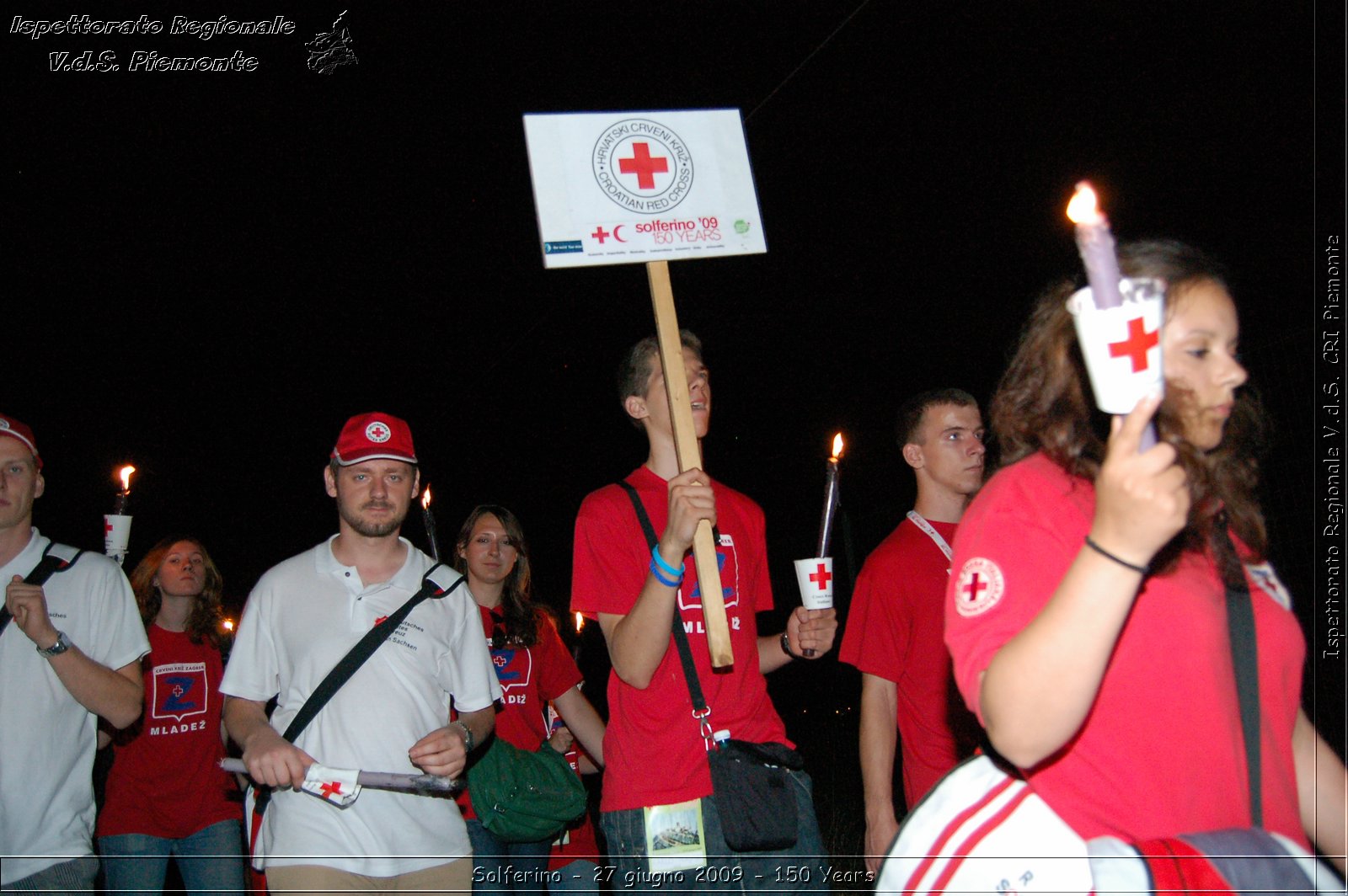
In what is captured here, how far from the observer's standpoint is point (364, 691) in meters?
3.58

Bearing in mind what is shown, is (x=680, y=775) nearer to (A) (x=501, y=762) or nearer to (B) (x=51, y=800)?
(A) (x=501, y=762)

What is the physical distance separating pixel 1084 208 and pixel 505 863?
14.0 feet

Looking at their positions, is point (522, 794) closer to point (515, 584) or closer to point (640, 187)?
point (515, 584)

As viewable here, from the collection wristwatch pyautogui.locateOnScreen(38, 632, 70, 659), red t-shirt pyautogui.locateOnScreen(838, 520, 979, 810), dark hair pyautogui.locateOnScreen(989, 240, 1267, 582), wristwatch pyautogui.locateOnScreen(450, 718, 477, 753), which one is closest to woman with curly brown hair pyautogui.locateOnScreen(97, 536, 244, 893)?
wristwatch pyautogui.locateOnScreen(38, 632, 70, 659)

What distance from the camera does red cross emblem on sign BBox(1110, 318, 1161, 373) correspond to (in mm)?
1491

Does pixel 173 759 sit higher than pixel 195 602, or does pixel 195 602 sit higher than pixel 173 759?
pixel 195 602

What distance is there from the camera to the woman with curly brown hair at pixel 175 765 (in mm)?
5223

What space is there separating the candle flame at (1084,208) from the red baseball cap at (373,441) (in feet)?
9.38

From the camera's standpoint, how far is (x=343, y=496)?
395 cm

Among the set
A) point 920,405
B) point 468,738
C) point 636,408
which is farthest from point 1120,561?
point 920,405

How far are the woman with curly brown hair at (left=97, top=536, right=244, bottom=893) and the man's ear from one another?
295 cm

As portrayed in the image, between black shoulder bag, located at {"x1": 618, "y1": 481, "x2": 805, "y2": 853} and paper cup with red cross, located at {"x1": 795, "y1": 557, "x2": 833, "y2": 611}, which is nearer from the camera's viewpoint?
black shoulder bag, located at {"x1": 618, "y1": 481, "x2": 805, "y2": 853}

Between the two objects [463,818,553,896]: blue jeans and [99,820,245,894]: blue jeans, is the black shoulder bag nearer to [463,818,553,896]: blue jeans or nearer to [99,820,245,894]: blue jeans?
[463,818,553,896]: blue jeans

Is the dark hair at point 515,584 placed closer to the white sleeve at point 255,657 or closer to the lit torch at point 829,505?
the white sleeve at point 255,657
